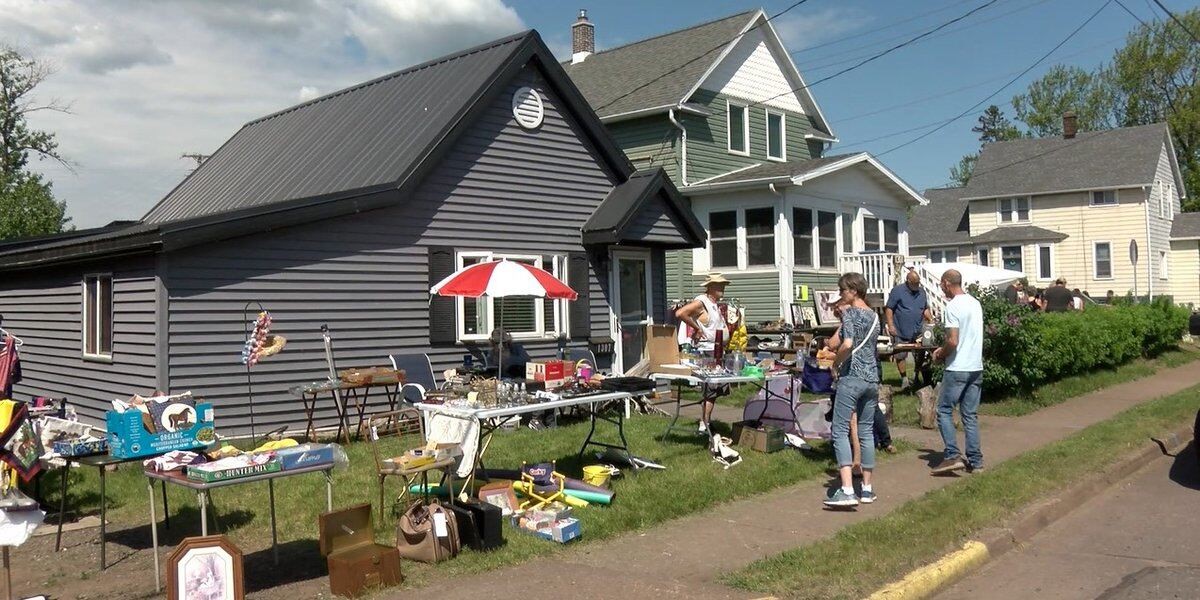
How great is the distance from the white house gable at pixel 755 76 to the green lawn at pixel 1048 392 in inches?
362

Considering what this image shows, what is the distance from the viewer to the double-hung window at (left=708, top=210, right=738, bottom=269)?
22.1m

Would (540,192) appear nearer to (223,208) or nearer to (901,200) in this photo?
(223,208)

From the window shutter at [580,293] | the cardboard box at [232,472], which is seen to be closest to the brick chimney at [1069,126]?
the window shutter at [580,293]

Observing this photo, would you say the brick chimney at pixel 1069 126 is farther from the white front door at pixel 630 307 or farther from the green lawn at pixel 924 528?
the green lawn at pixel 924 528

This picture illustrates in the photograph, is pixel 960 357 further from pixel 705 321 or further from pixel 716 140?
pixel 716 140

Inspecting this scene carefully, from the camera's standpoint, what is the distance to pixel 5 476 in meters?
5.82

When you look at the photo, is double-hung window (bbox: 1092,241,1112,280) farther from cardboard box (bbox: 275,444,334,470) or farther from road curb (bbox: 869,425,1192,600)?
cardboard box (bbox: 275,444,334,470)

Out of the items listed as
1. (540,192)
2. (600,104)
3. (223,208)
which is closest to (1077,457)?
(540,192)

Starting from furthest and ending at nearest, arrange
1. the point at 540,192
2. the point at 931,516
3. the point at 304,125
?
the point at 304,125
the point at 540,192
the point at 931,516

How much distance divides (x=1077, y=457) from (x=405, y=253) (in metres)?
8.51

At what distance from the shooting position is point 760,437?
998cm

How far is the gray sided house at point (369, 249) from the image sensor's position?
35.7ft

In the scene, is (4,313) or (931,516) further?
(4,313)

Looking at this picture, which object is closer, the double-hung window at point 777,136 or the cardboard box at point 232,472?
the cardboard box at point 232,472
